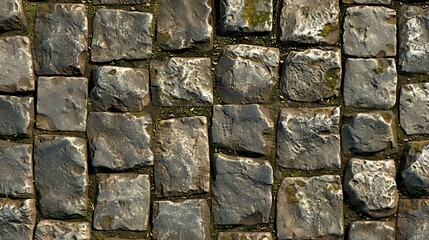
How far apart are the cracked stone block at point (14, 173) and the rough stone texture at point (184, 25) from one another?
885mm

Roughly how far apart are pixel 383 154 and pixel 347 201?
0.29 m

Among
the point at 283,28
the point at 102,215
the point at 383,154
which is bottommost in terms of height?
the point at 102,215

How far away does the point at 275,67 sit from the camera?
3162 mm

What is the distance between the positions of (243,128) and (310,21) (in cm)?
62

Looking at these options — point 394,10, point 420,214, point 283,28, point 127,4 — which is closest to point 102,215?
point 127,4

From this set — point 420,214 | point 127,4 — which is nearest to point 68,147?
point 127,4

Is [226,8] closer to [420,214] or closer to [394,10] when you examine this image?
[394,10]

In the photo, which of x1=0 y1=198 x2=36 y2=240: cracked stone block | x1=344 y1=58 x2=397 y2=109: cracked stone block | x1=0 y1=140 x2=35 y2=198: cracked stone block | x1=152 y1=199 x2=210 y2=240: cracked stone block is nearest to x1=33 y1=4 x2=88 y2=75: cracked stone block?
x1=0 y1=140 x2=35 y2=198: cracked stone block

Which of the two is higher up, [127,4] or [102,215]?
[127,4]

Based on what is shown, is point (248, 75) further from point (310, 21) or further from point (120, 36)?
point (120, 36)

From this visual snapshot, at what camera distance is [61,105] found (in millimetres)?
3133

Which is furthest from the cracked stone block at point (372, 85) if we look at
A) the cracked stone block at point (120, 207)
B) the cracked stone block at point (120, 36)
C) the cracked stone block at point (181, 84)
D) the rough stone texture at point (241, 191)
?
the cracked stone block at point (120, 207)

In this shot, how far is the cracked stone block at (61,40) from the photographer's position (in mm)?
3146

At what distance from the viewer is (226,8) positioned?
315 cm
